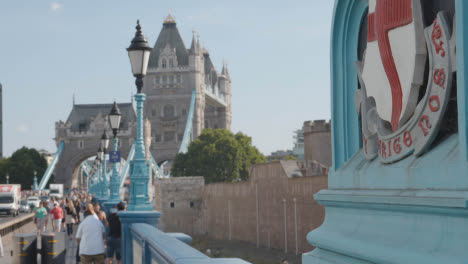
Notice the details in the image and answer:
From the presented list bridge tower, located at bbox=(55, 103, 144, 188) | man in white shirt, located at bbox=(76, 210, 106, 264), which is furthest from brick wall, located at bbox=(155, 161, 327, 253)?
bridge tower, located at bbox=(55, 103, 144, 188)

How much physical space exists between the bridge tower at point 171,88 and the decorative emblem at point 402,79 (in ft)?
314

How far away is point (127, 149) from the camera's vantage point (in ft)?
311

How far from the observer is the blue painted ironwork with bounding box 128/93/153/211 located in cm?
927

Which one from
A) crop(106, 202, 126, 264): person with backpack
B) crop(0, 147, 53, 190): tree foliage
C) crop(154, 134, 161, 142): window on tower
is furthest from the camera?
crop(154, 134, 161, 142): window on tower

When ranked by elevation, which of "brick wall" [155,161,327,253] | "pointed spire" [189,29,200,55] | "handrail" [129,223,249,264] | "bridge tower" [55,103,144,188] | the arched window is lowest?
"brick wall" [155,161,327,253]

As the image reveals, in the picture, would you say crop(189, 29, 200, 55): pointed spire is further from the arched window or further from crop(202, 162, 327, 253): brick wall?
crop(202, 162, 327, 253): brick wall

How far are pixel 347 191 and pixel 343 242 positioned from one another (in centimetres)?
21

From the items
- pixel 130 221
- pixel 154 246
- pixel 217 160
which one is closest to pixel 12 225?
pixel 130 221

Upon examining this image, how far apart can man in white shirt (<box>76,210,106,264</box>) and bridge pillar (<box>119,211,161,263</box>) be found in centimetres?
36

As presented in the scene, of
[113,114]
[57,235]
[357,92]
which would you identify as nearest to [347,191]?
[357,92]

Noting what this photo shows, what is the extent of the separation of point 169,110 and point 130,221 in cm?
9650

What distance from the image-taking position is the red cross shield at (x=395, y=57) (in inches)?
77.1

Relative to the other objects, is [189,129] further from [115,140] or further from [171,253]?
[171,253]

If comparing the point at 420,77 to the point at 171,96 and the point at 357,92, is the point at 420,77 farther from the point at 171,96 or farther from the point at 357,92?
the point at 171,96
